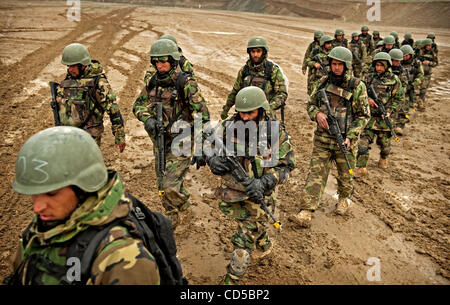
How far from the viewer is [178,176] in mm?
4707

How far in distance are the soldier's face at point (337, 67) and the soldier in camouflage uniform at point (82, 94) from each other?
3398mm

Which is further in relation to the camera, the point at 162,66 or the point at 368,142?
the point at 368,142

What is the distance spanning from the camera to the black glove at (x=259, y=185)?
346 cm

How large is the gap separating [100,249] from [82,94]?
12.4ft

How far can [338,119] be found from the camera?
16.8 ft

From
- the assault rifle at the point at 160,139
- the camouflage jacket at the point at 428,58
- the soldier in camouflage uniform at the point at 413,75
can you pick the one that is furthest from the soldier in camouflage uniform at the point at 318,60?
the assault rifle at the point at 160,139

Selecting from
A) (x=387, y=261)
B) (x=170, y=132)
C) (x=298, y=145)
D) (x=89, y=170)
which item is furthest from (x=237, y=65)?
(x=89, y=170)

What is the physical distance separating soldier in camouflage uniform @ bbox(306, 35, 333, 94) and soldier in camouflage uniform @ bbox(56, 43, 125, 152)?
6.25m

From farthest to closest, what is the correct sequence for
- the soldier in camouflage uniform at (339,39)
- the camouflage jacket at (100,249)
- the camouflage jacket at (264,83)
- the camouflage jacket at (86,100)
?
1. the soldier in camouflage uniform at (339,39)
2. the camouflage jacket at (264,83)
3. the camouflage jacket at (86,100)
4. the camouflage jacket at (100,249)

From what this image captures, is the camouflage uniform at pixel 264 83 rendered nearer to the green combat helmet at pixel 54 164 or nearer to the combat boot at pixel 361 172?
the combat boot at pixel 361 172

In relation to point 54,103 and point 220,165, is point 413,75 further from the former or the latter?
point 54,103

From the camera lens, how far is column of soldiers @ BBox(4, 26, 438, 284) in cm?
177

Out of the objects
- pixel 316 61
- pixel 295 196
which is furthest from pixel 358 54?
pixel 295 196
